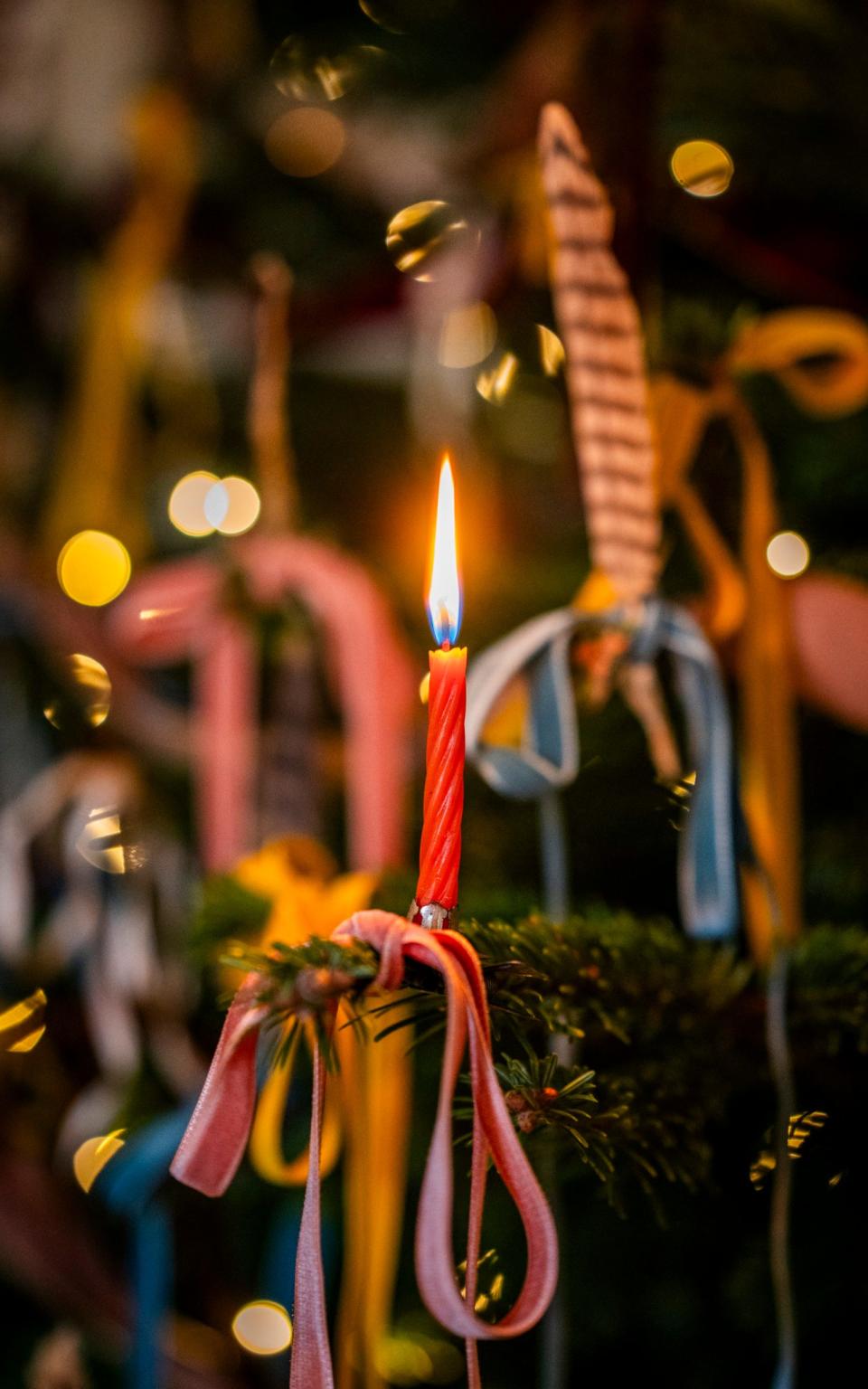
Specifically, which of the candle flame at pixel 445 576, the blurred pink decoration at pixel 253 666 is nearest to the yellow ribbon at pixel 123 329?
the blurred pink decoration at pixel 253 666

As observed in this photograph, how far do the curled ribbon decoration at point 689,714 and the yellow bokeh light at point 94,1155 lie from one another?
0.84 ft

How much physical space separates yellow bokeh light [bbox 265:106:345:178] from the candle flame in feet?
2.41

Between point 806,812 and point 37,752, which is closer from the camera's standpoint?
point 806,812

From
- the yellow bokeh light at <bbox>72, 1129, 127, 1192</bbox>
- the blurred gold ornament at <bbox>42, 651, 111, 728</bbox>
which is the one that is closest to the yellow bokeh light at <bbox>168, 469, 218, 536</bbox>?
the blurred gold ornament at <bbox>42, 651, 111, 728</bbox>

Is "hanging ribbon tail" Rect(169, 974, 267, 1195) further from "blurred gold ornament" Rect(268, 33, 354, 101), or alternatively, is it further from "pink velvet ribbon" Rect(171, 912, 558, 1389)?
"blurred gold ornament" Rect(268, 33, 354, 101)

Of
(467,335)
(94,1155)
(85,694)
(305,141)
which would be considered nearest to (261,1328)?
(94,1155)

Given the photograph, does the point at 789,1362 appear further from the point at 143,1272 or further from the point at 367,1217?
the point at 143,1272

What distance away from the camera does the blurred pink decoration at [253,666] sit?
19.9 inches

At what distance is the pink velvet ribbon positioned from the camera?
0.20 metres

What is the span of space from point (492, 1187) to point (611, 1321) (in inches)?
8.4

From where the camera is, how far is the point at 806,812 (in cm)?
52

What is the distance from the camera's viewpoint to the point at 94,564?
30.2 inches

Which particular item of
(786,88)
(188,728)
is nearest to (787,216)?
(786,88)

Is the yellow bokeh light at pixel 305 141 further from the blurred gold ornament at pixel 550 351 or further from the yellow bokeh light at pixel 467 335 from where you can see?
the blurred gold ornament at pixel 550 351
